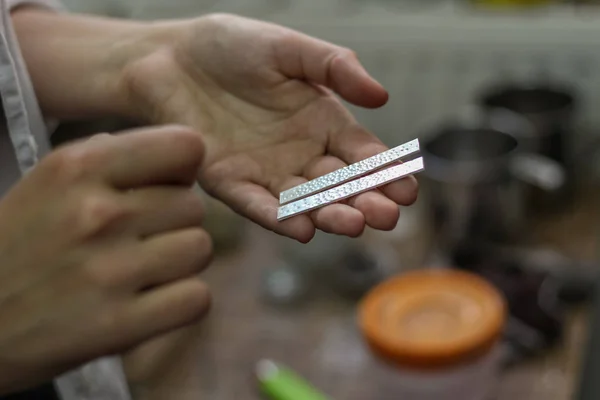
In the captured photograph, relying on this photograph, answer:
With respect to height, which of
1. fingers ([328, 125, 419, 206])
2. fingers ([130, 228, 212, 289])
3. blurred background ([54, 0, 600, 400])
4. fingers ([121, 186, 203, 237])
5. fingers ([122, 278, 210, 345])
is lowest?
blurred background ([54, 0, 600, 400])

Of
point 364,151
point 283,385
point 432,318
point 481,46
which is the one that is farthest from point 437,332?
point 481,46

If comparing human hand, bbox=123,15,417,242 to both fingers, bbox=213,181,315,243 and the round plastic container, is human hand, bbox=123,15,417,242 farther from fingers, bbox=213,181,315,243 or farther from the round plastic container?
the round plastic container

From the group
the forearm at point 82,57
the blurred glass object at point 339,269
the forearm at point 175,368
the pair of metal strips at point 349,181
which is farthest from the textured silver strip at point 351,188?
the blurred glass object at point 339,269

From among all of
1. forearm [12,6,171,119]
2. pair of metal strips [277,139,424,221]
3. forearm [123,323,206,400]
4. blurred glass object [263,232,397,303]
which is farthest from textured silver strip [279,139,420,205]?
blurred glass object [263,232,397,303]

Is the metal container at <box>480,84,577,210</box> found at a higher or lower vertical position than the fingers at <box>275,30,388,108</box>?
lower

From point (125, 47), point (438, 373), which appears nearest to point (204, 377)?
point (438, 373)

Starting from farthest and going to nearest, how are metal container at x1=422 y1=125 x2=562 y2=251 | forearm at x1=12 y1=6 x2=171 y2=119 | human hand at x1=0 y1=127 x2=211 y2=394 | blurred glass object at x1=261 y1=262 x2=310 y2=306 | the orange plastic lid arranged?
blurred glass object at x1=261 y1=262 x2=310 y2=306 → metal container at x1=422 y1=125 x2=562 y2=251 → the orange plastic lid → forearm at x1=12 y1=6 x2=171 y2=119 → human hand at x1=0 y1=127 x2=211 y2=394

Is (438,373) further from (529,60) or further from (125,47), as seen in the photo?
(529,60)

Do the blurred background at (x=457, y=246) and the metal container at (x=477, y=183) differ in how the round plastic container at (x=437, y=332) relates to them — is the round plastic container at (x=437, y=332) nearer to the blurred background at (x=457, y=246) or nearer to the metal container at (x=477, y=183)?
the blurred background at (x=457, y=246)
